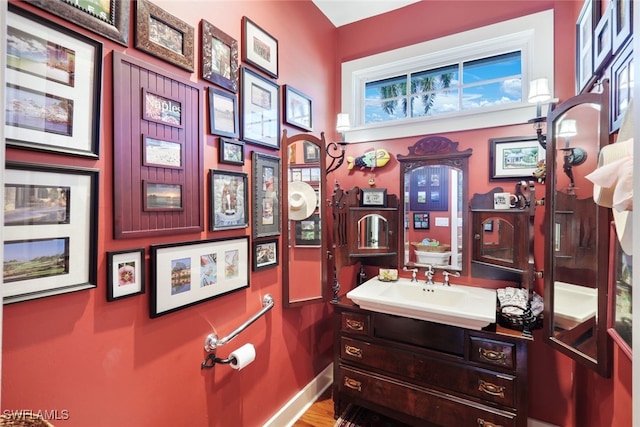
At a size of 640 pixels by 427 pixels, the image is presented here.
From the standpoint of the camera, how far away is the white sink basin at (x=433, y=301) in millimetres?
1707

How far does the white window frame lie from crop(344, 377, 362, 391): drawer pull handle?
1910 millimetres

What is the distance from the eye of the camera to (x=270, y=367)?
1946 millimetres

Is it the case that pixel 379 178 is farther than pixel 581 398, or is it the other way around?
pixel 379 178

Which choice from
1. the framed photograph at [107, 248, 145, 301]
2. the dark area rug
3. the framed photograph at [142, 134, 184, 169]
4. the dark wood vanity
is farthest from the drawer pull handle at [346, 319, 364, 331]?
the framed photograph at [142, 134, 184, 169]

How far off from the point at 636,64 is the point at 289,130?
1770mm

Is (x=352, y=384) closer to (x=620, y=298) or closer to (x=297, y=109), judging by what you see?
(x=620, y=298)

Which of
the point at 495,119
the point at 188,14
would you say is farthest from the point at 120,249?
the point at 495,119

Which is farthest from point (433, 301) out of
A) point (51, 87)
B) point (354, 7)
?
point (354, 7)

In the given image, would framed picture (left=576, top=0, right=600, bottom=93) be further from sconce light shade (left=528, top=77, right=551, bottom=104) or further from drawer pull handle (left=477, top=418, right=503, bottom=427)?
drawer pull handle (left=477, top=418, right=503, bottom=427)

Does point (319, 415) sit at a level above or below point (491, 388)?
below

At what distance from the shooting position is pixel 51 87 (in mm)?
951

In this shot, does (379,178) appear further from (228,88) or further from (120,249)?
(120,249)

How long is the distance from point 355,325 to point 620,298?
140 cm

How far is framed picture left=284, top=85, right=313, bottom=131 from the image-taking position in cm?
204
